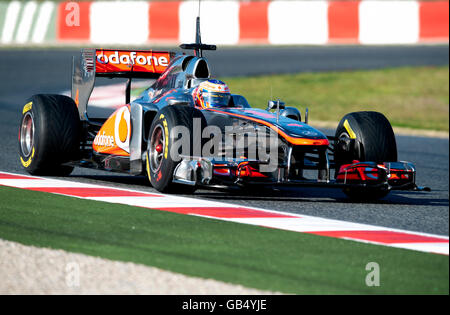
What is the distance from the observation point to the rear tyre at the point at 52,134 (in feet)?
30.3

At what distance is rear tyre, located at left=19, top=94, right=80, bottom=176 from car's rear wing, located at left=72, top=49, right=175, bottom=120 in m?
0.62

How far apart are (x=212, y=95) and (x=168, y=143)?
100 centimetres

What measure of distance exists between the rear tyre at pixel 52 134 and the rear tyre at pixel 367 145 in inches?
105

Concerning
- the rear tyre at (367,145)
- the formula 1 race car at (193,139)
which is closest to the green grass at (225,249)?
the formula 1 race car at (193,139)

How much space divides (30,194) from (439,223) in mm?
3525

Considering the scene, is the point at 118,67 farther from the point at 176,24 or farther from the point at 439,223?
the point at 176,24

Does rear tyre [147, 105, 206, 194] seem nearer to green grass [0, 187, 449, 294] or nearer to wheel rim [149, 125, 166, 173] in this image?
wheel rim [149, 125, 166, 173]

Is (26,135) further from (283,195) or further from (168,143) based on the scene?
(283,195)

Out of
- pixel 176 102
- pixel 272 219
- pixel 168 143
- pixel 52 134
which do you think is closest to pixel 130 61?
pixel 176 102

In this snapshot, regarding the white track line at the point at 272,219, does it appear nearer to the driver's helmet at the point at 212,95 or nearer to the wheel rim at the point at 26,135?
the wheel rim at the point at 26,135

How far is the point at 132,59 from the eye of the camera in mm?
10234

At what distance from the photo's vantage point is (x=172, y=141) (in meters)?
8.10

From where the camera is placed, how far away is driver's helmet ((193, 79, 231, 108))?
29.3 feet
